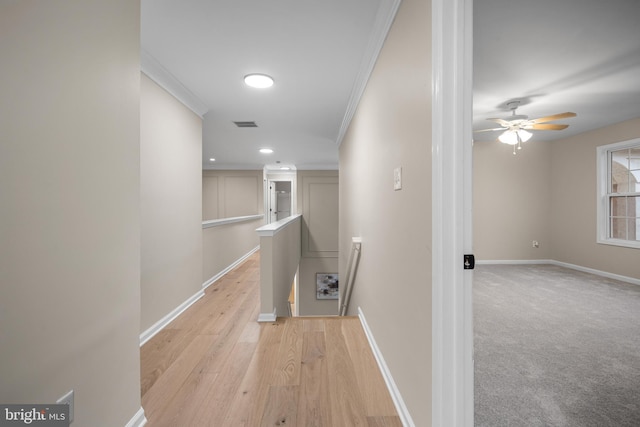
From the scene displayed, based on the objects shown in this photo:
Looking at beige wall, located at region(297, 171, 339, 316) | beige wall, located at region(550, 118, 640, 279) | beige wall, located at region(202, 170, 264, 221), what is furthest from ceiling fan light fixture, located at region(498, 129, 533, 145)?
beige wall, located at region(202, 170, 264, 221)

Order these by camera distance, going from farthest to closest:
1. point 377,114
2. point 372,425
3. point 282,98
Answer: point 282,98 < point 377,114 < point 372,425

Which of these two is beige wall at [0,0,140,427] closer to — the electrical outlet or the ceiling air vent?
the electrical outlet

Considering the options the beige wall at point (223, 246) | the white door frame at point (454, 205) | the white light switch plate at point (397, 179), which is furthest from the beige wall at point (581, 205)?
the beige wall at point (223, 246)

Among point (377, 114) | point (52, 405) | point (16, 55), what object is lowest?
point (52, 405)

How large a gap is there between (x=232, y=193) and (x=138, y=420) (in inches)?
292

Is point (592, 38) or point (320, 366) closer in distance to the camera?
point (320, 366)

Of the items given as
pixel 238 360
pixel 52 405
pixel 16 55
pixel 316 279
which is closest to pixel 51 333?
pixel 52 405

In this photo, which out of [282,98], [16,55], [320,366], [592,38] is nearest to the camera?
[16,55]

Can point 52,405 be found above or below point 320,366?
above

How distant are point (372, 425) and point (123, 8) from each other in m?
2.32

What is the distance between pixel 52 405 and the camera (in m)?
0.95

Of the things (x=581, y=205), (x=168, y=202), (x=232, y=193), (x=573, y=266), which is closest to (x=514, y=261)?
(x=573, y=266)

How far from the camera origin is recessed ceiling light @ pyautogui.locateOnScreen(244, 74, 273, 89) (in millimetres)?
2578

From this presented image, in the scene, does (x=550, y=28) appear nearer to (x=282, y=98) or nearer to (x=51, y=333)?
(x=282, y=98)
